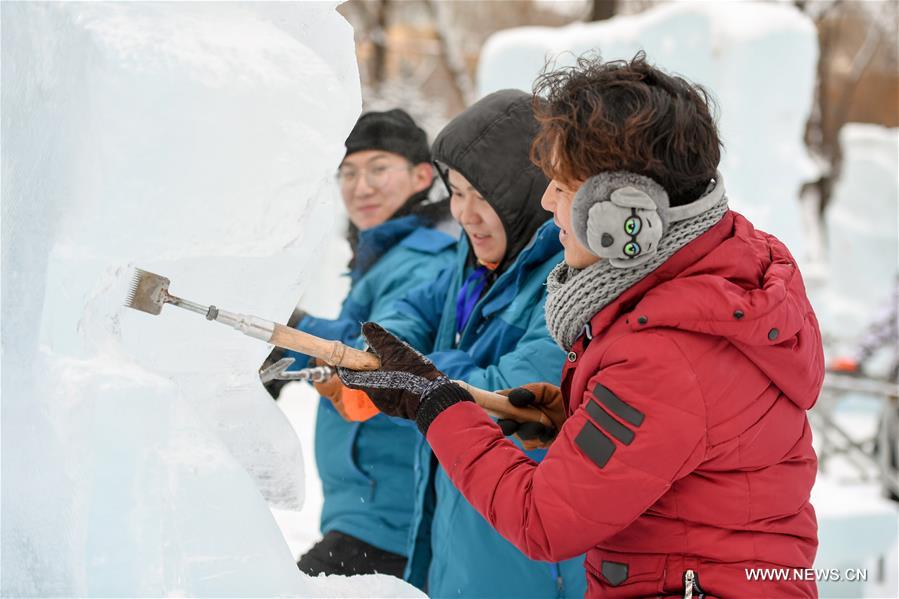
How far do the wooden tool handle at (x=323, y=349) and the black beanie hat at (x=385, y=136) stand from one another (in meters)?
1.21

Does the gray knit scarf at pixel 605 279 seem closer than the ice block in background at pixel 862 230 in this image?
Yes

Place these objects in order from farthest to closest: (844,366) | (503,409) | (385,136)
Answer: (844,366)
(385,136)
(503,409)

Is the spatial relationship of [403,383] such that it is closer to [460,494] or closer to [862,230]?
[460,494]

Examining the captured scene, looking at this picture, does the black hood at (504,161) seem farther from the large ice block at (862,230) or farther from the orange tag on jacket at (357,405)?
the large ice block at (862,230)

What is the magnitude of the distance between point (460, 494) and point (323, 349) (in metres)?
0.47

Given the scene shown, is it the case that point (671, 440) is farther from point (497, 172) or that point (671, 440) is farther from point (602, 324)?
point (497, 172)

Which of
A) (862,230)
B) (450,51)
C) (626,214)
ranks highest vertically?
(626,214)

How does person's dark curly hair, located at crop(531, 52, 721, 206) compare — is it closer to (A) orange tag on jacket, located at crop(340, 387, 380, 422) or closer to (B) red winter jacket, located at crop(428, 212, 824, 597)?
(B) red winter jacket, located at crop(428, 212, 824, 597)

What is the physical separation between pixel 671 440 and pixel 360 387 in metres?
0.56

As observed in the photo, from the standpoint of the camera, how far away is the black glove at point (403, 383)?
1378mm

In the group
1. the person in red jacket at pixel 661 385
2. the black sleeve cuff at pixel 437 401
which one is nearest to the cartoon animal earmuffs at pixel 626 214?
the person in red jacket at pixel 661 385

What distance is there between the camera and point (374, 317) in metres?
2.26

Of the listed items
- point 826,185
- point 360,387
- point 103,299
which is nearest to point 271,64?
point 103,299

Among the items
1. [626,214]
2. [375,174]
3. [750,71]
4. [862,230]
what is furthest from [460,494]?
[862,230]
